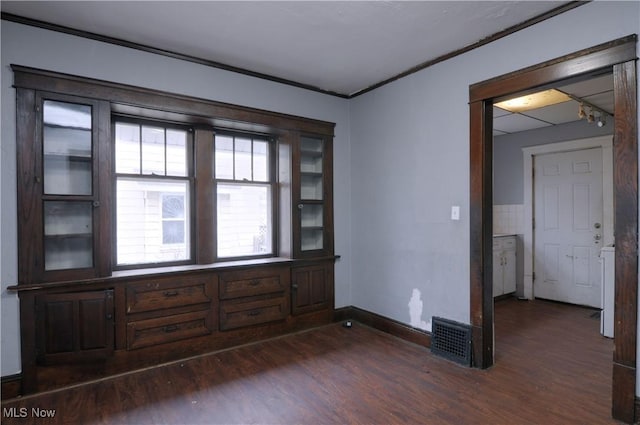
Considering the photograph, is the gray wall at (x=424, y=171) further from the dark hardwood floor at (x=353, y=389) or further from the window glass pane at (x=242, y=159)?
the window glass pane at (x=242, y=159)

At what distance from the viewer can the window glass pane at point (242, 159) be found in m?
3.78

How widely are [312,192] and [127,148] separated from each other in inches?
78.9

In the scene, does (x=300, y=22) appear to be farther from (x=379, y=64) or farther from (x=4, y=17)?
(x=4, y=17)

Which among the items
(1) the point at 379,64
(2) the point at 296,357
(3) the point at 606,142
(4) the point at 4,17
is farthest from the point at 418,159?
(4) the point at 4,17

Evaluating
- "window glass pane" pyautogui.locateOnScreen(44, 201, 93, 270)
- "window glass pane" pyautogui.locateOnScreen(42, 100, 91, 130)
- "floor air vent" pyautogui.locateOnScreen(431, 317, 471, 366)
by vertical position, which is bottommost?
"floor air vent" pyautogui.locateOnScreen(431, 317, 471, 366)

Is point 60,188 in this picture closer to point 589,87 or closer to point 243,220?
point 243,220

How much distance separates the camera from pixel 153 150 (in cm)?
331

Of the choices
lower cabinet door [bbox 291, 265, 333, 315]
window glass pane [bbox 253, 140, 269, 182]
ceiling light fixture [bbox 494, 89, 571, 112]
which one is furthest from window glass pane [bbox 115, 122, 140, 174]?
ceiling light fixture [bbox 494, 89, 571, 112]

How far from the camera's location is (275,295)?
3680mm

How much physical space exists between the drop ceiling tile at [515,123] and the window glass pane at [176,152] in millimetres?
4137

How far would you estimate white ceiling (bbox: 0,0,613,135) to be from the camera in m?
2.41

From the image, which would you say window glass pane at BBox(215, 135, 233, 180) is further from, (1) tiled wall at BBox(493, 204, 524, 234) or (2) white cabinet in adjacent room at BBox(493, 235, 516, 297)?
(1) tiled wall at BBox(493, 204, 524, 234)

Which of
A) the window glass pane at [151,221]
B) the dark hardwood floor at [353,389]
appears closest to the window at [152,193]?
the window glass pane at [151,221]

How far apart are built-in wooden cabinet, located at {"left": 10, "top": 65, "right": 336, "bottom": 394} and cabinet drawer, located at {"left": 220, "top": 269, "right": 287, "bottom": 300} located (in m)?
0.01
